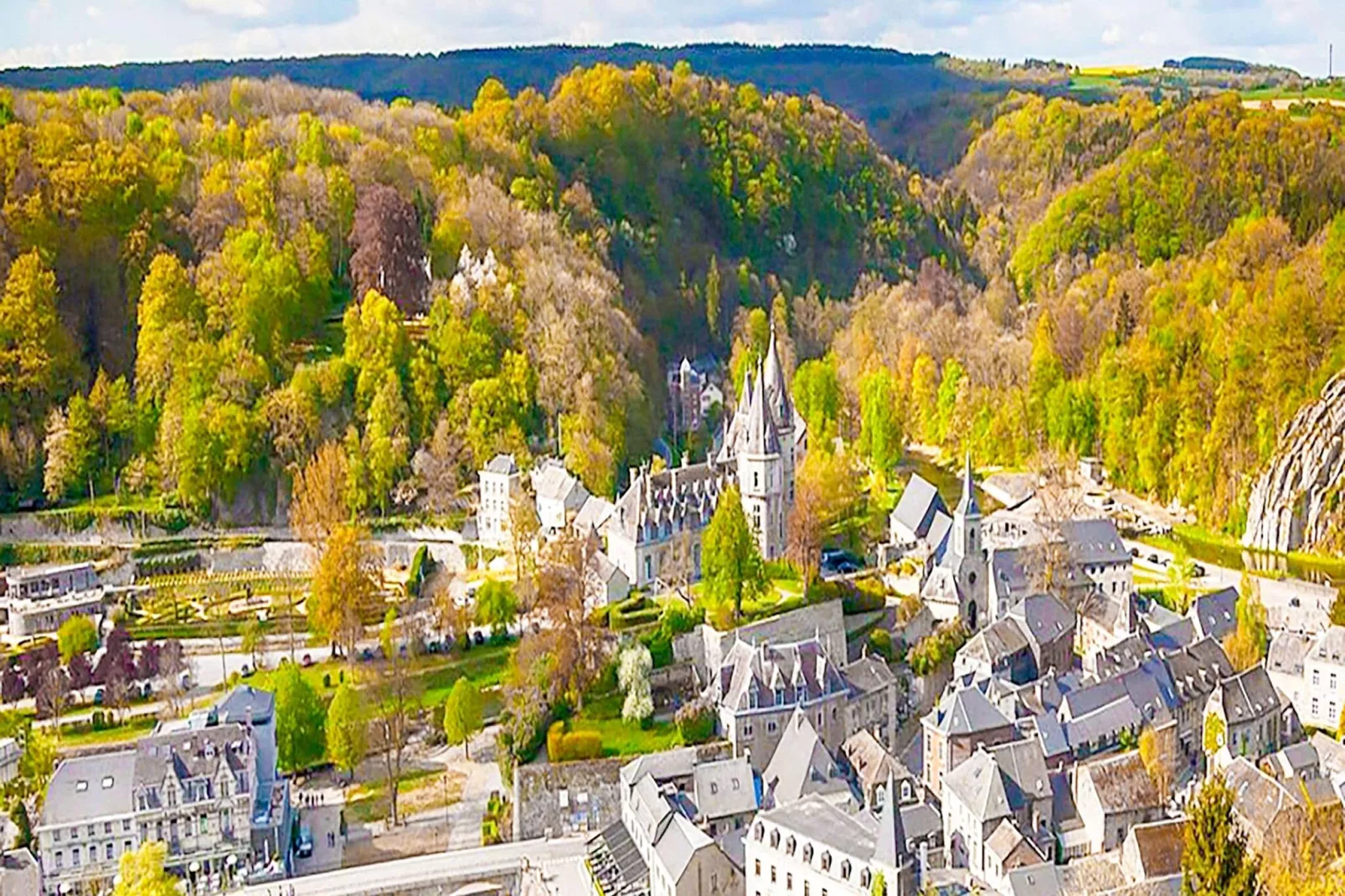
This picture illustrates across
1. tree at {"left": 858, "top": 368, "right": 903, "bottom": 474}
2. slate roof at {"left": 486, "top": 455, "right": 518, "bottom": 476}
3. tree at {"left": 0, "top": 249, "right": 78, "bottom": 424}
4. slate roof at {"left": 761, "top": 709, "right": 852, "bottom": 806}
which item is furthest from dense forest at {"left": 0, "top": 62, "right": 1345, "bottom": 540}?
slate roof at {"left": 761, "top": 709, "right": 852, "bottom": 806}

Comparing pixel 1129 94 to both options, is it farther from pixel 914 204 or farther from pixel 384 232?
pixel 384 232

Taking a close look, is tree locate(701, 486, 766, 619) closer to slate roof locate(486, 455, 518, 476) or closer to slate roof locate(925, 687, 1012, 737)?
slate roof locate(925, 687, 1012, 737)

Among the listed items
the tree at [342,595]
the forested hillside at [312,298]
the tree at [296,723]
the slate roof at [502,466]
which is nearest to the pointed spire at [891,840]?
the tree at [296,723]

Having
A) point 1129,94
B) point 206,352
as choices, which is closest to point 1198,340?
point 206,352

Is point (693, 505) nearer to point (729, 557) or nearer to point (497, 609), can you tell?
point (729, 557)

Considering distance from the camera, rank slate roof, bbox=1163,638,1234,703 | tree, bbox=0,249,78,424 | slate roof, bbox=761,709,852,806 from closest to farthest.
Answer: slate roof, bbox=761,709,852,806, slate roof, bbox=1163,638,1234,703, tree, bbox=0,249,78,424

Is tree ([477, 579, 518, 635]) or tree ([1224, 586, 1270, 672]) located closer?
tree ([1224, 586, 1270, 672])
